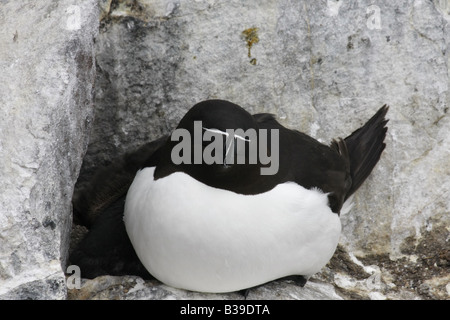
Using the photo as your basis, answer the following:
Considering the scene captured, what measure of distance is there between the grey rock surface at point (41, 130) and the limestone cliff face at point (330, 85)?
50 centimetres

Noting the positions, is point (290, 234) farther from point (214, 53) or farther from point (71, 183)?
point (214, 53)

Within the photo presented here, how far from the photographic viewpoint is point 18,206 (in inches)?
143

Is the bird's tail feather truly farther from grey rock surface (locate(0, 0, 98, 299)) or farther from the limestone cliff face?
grey rock surface (locate(0, 0, 98, 299))

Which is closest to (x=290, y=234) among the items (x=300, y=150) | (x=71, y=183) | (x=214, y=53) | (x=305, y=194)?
(x=305, y=194)

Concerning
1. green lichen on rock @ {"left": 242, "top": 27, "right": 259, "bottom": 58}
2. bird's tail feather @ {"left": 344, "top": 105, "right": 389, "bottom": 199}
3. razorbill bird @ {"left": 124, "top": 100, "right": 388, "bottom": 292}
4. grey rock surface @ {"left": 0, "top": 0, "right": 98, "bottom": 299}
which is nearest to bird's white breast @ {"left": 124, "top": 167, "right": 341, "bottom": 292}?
razorbill bird @ {"left": 124, "top": 100, "right": 388, "bottom": 292}

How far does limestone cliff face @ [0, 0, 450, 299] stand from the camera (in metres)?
4.91

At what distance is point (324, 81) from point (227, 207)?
154 centimetres

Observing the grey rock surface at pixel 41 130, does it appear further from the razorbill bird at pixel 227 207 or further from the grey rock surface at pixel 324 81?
the grey rock surface at pixel 324 81

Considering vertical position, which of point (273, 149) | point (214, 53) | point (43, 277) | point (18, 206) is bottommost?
point (43, 277)

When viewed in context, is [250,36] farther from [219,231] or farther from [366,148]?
[219,231]

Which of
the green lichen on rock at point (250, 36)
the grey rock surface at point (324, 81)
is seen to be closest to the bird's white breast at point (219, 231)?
the grey rock surface at point (324, 81)

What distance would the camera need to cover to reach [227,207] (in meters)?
3.85

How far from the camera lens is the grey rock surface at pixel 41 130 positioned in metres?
3.62

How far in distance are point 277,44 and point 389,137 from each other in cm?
88
